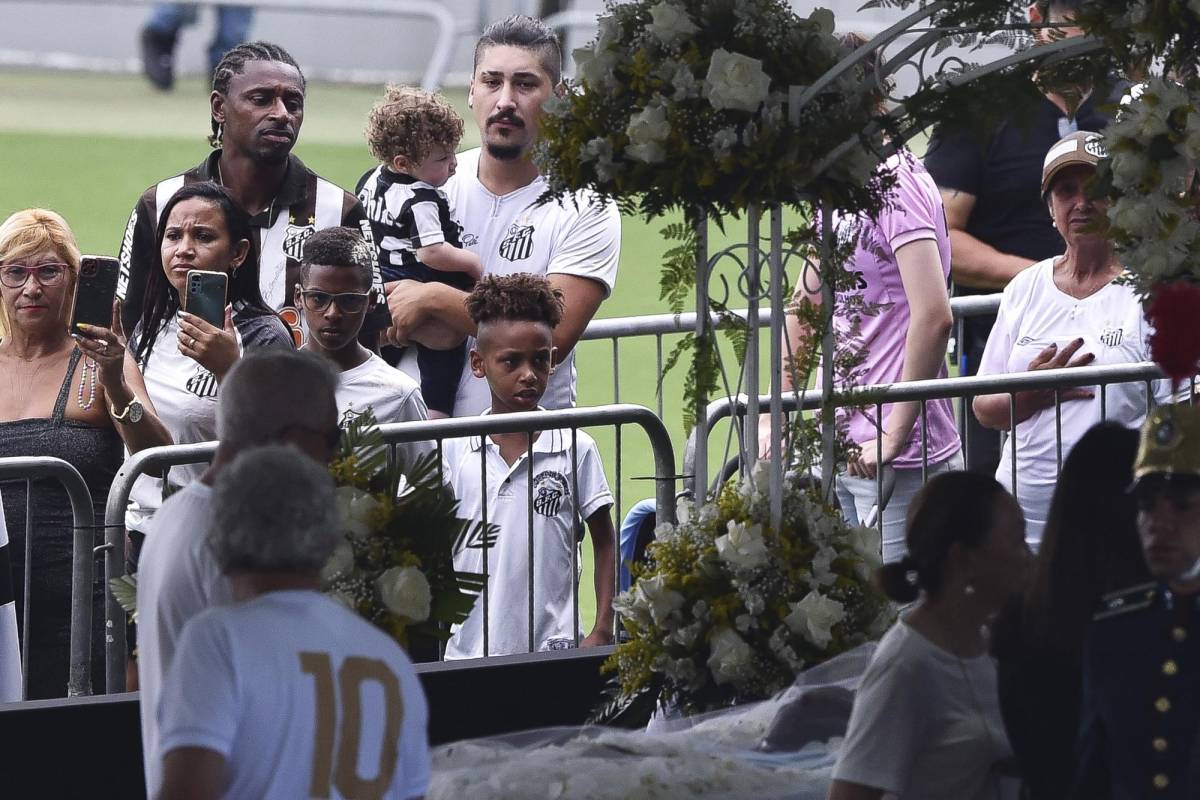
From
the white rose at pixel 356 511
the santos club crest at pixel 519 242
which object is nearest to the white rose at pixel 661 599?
the white rose at pixel 356 511

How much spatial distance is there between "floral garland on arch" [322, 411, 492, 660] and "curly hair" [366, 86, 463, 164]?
7.66 feet

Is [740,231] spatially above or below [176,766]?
above

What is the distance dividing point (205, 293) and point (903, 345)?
2330 mm

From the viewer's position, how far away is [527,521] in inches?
249

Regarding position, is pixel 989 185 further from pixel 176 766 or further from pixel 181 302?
pixel 176 766

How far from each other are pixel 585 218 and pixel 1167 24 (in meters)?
2.98

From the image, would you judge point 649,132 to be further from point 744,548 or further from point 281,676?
point 281,676

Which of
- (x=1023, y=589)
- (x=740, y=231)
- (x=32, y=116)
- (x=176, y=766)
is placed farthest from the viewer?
(x=32, y=116)

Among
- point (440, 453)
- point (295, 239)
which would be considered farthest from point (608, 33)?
point (295, 239)

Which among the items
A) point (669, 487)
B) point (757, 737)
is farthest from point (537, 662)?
point (757, 737)

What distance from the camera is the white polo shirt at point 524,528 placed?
6328 millimetres

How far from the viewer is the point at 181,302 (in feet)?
20.9

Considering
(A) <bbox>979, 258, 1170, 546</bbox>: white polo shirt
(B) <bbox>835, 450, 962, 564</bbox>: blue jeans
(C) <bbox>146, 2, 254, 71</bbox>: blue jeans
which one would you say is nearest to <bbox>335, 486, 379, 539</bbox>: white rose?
(B) <bbox>835, 450, 962, 564</bbox>: blue jeans

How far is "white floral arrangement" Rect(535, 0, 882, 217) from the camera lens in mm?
5027
